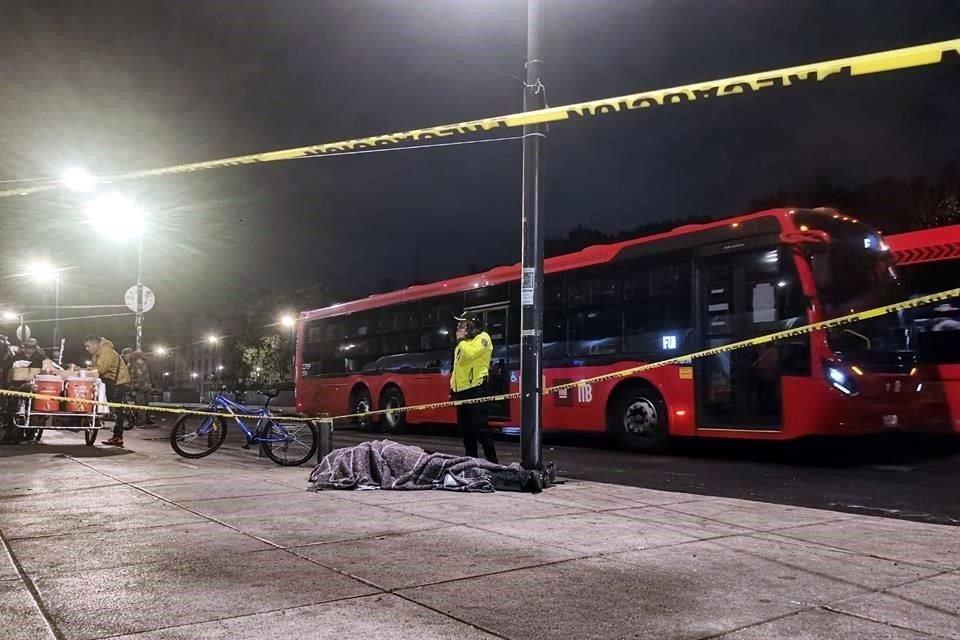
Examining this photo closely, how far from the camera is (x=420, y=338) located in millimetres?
16922

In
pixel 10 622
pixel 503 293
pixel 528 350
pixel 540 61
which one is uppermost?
pixel 540 61

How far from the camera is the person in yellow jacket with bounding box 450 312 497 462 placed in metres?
8.52

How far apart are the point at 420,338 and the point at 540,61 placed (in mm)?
9894

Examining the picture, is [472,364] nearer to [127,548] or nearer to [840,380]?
[127,548]

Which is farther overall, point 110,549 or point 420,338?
point 420,338

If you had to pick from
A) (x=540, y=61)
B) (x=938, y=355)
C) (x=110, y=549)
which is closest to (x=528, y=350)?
(x=540, y=61)

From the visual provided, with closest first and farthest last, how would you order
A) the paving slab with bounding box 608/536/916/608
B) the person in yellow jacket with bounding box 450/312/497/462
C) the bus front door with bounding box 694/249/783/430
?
the paving slab with bounding box 608/536/916/608, the person in yellow jacket with bounding box 450/312/497/462, the bus front door with bounding box 694/249/783/430

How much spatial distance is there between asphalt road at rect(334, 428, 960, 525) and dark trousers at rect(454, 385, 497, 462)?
3.61 ft

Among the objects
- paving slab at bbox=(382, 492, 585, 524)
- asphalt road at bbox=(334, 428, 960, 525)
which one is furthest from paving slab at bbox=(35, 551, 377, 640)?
asphalt road at bbox=(334, 428, 960, 525)

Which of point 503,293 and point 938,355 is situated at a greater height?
point 503,293

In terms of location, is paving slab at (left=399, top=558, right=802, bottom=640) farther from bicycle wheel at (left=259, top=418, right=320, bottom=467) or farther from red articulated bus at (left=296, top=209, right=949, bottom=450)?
red articulated bus at (left=296, top=209, right=949, bottom=450)

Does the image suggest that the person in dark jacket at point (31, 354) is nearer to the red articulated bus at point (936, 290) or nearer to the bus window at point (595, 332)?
the bus window at point (595, 332)

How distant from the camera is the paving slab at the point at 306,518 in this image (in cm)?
505

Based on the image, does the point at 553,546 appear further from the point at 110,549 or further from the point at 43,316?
the point at 43,316
